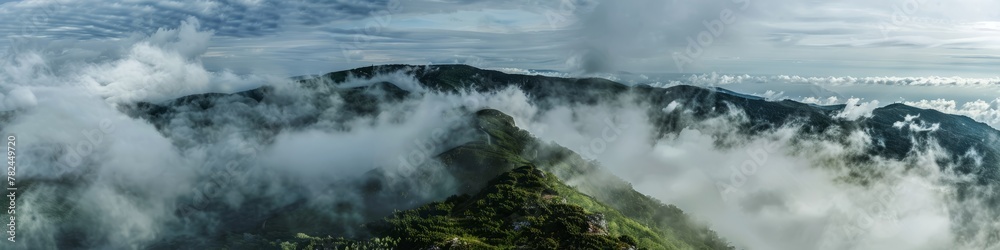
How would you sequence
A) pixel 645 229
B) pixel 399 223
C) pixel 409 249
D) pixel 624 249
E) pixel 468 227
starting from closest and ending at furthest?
1. pixel 624 249
2. pixel 409 249
3. pixel 468 227
4. pixel 399 223
5. pixel 645 229

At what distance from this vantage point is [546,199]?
19612cm

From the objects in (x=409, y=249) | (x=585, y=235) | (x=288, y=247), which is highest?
(x=585, y=235)

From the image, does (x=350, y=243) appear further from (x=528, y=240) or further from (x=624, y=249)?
(x=624, y=249)

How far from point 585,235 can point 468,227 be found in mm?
40751

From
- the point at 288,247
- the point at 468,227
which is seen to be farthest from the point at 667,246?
the point at 288,247

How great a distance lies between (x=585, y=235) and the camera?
143 meters

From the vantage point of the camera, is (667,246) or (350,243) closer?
(350,243)

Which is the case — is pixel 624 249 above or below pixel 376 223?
above

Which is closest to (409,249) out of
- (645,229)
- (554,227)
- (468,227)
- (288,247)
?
(468,227)

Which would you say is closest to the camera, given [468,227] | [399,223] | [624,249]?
[624,249]

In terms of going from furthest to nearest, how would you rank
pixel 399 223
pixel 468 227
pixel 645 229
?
pixel 645 229 → pixel 399 223 → pixel 468 227

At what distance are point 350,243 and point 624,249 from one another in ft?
274

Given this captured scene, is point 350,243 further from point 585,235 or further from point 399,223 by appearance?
point 585,235

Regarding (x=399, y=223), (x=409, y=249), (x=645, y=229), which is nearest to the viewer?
(x=409, y=249)
